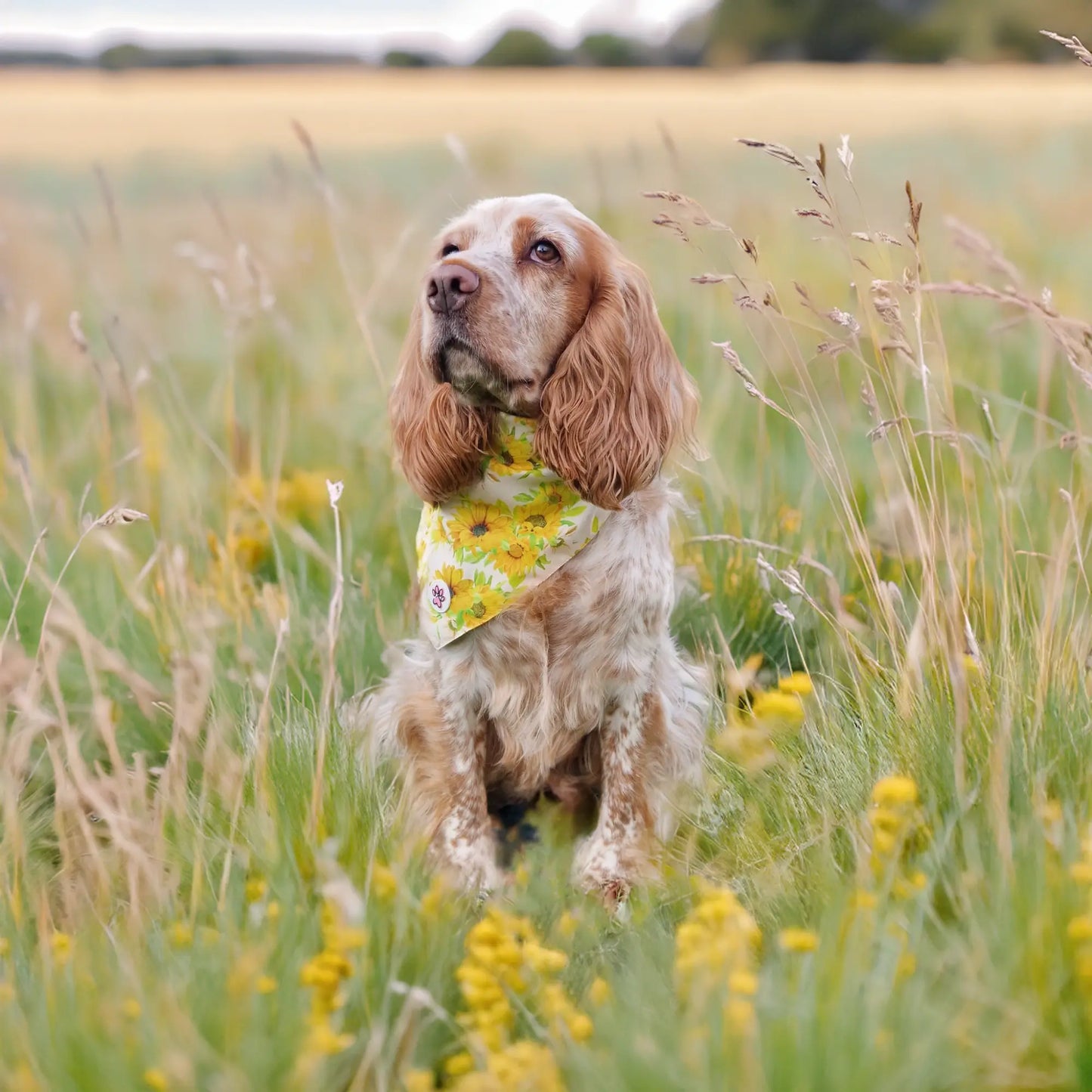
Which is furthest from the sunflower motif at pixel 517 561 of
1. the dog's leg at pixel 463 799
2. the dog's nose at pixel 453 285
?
the dog's nose at pixel 453 285

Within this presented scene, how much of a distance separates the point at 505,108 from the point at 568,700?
21.5m

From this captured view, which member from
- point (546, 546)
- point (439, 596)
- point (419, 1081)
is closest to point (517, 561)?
point (546, 546)

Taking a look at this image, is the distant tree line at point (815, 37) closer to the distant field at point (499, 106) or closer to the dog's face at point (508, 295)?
the distant field at point (499, 106)

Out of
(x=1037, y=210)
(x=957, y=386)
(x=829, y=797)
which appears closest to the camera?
(x=829, y=797)

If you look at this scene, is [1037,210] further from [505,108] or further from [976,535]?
[505,108]

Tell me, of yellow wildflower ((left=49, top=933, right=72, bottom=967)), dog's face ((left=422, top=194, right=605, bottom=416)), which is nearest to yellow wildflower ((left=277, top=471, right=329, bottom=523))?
dog's face ((left=422, top=194, right=605, bottom=416))

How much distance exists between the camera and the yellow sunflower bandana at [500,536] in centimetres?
280

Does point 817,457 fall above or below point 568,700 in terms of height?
above

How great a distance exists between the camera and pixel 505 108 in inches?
894

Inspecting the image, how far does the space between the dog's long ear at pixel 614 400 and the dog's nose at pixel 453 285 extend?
31cm

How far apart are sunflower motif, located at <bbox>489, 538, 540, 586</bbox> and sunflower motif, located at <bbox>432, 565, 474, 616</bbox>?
0.07 metres

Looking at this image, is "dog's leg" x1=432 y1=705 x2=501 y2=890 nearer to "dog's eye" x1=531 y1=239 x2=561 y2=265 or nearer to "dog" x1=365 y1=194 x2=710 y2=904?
"dog" x1=365 y1=194 x2=710 y2=904

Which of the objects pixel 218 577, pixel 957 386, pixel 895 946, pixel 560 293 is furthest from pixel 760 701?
pixel 957 386

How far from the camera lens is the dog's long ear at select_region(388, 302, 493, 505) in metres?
2.84
